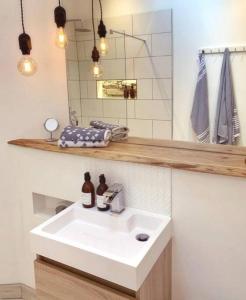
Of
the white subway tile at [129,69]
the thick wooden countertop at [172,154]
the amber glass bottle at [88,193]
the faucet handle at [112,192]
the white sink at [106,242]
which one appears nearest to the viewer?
the white sink at [106,242]

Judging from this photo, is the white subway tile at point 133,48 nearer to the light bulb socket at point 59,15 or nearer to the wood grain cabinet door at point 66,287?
the light bulb socket at point 59,15

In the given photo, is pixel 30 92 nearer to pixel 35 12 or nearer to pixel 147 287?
pixel 35 12

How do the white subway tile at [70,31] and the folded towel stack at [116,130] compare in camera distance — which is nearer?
the folded towel stack at [116,130]

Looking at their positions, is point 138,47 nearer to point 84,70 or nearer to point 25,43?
point 84,70

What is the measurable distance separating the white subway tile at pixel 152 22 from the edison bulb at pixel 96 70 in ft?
0.98

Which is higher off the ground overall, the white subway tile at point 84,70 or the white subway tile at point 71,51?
the white subway tile at point 71,51

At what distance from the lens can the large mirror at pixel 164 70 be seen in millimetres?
1442

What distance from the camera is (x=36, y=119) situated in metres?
1.75

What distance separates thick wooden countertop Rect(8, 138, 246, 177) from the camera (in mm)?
1187

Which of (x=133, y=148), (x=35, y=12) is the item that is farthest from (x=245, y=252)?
(x=35, y=12)

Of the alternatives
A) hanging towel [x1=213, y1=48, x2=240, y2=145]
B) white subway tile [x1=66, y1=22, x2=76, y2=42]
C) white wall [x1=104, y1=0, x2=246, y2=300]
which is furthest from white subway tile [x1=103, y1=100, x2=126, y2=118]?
hanging towel [x1=213, y1=48, x2=240, y2=145]

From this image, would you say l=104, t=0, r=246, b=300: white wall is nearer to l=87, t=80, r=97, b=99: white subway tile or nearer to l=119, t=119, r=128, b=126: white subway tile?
l=119, t=119, r=128, b=126: white subway tile

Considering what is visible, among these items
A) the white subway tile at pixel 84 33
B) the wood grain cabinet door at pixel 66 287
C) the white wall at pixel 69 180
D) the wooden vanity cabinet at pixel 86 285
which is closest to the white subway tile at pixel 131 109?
the white wall at pixel 69 180

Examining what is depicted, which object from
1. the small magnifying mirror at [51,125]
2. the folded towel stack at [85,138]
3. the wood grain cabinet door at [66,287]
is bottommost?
the wood grain cabinet door at [66,287]
